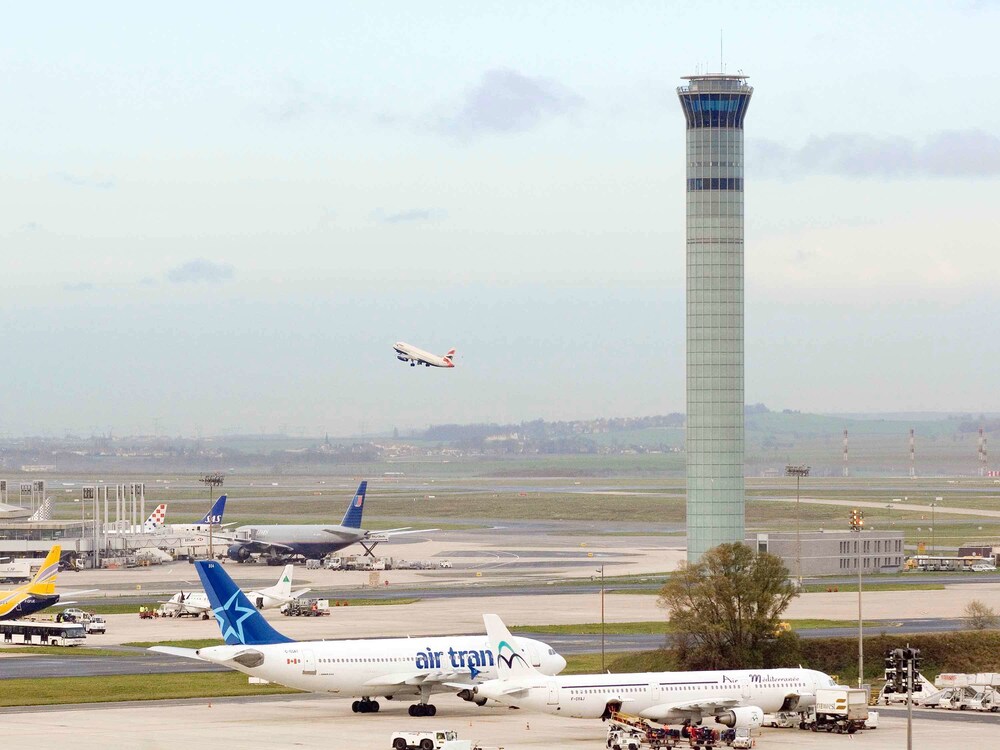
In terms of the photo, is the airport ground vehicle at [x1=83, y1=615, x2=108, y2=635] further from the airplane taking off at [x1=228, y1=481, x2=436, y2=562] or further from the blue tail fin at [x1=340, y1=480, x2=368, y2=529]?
the blue tail fin at [x1=340, y1=480, x2=368, y2=529]

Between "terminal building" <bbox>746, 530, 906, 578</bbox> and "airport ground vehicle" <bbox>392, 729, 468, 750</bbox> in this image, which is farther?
"terminal building" <bbox>746, 530, 906, 578</bbox>

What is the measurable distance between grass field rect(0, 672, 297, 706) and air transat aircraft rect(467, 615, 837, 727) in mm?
16936

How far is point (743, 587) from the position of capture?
9219 cm

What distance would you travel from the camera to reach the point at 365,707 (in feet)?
258

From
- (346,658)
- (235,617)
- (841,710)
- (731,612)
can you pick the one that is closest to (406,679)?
(346,658)

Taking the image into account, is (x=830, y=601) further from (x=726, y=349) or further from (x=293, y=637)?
(x=293, y=637)

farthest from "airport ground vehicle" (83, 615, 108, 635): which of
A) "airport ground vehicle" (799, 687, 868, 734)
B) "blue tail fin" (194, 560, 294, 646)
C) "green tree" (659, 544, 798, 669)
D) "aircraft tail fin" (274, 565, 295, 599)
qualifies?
"airport ground vehicle" (799, 687, 868, 734)

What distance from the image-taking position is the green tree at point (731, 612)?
303 feet

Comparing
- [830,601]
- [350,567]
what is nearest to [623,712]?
[830,601]

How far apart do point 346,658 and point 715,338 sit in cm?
8109

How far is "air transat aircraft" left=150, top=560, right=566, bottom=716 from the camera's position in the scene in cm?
7506

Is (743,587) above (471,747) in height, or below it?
above

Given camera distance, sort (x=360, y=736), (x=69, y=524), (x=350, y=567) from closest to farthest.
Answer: (x=360, y=736) → (x=350, y=567) → (x=69, y=524)

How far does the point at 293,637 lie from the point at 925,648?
136ft
